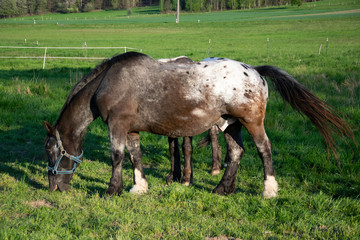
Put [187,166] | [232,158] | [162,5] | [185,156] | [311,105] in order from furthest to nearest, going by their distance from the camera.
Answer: [162,5], [185,156], [187,166], [232,158], [311,105]

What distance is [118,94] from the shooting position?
18.2 feet

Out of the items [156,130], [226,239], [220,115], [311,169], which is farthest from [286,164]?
[226,239]

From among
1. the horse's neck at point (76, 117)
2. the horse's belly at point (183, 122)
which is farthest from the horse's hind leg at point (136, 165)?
the horse's neck at point (76, 117)

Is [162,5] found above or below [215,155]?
above

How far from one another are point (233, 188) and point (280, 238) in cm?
188

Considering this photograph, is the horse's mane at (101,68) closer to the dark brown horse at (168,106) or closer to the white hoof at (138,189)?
Answer: the dark brown horse at (168,106)

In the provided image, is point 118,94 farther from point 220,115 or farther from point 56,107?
point 56,107

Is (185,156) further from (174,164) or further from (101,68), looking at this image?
(101,68)

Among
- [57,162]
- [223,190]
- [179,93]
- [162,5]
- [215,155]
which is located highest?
[162,5]

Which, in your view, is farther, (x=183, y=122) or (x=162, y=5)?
(x=162, y=5)

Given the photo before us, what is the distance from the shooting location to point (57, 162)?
232 inches

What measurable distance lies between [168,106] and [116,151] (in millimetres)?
1102

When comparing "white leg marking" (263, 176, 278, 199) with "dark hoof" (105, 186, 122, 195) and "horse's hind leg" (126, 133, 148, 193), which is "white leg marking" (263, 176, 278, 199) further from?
"dark hoof" (105, 186, 122, 195)

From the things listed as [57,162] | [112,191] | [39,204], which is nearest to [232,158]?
[112,191]
